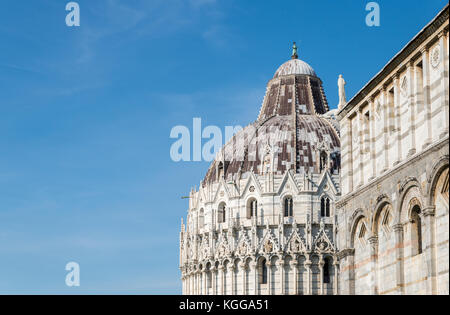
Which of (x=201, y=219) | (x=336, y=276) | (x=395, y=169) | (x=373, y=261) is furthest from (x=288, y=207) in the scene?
(x=395, y=169)

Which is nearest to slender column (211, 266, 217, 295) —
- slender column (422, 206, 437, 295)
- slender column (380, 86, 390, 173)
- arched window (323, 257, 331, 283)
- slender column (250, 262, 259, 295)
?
slender column (250, 262, 259, 295)

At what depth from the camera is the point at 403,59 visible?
3706cm

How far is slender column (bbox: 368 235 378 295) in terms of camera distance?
130 ft

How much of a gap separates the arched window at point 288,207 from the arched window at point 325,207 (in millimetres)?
3182

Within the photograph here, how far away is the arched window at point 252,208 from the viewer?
98.6 m

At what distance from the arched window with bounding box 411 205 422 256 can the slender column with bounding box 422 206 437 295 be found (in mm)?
1470

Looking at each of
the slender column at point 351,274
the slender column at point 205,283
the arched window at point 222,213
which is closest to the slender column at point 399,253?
the slender column at point 351,274

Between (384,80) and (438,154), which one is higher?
(384,80)

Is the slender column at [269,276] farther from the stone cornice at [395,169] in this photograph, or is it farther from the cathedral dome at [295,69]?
the stone cornice at [395,169]

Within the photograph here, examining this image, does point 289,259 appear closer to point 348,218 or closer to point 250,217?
point 250,217

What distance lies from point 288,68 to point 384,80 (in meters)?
74.0

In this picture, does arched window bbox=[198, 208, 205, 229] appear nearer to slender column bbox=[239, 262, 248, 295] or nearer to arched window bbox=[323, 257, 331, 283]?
slender column bbox=[239, 262, 248, 295]
